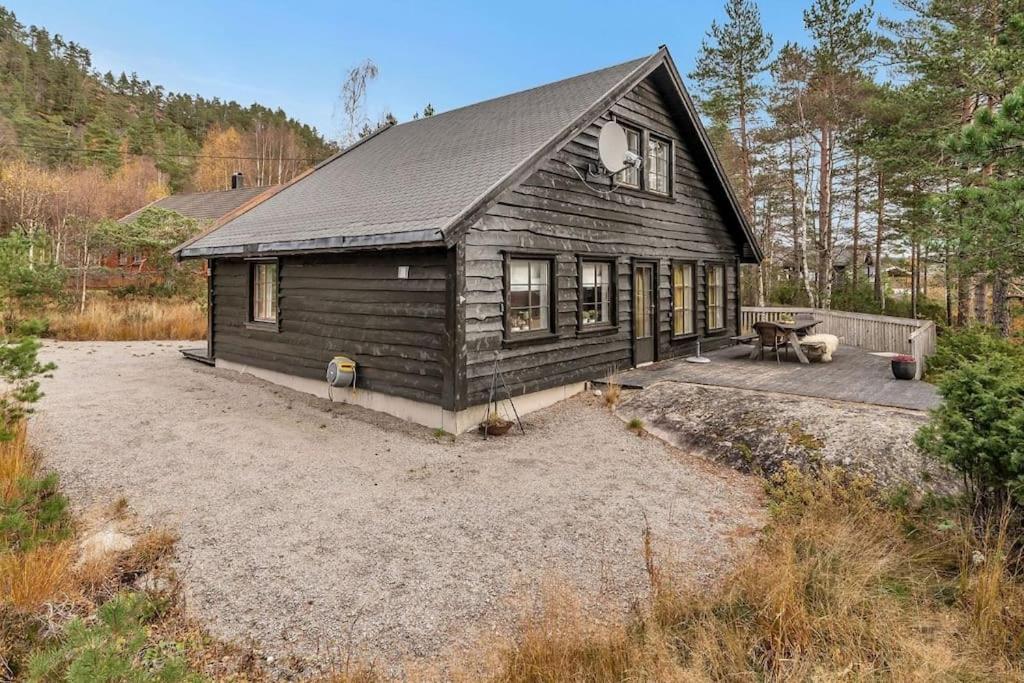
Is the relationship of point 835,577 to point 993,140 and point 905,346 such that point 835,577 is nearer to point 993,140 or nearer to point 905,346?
point 993,140

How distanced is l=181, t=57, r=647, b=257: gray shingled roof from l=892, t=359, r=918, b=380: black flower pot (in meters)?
6.15

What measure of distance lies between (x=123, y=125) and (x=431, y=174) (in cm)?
5560

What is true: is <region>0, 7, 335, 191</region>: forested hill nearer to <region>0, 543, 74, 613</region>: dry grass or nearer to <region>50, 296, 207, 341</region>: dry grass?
<region>50, 296, 207, 341</region>: dry grass

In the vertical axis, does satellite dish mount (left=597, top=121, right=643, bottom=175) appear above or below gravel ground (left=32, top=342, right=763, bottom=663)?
above

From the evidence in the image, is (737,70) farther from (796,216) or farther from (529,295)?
(529,295)

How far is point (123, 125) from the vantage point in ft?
161

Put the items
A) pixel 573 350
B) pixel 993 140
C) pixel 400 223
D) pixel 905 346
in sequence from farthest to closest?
pixel 905 346, pixel 573 350, pixel 400 223, pixel 993 140

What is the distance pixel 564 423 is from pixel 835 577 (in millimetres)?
4506

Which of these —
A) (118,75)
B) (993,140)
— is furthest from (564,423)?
(118,75)

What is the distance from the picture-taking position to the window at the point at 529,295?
24.9 feet

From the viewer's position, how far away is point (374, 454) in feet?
20.4

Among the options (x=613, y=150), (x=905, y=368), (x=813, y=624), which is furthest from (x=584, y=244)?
(x=813, y=624)

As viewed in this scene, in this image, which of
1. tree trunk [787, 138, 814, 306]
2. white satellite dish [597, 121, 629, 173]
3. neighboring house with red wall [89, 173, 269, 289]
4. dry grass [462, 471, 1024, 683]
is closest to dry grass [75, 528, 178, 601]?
dry grass [462, 471, 1024, 683]

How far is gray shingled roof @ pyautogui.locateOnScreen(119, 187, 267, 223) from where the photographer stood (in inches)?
948
